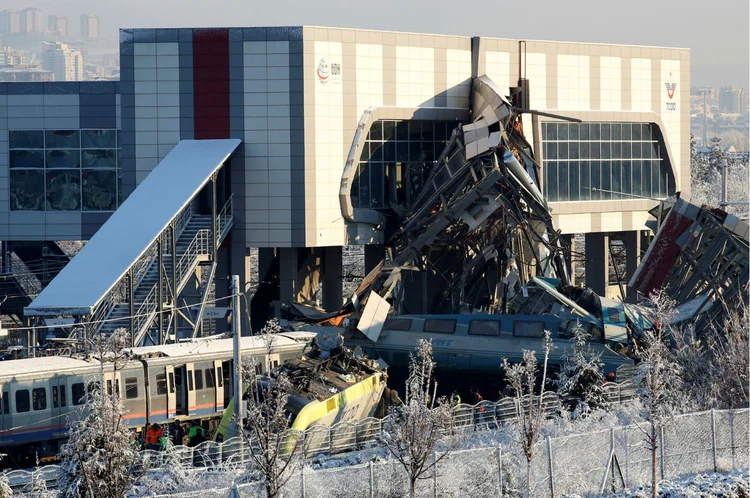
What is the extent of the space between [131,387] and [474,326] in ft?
54.1

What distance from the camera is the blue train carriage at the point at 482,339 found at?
4862cm

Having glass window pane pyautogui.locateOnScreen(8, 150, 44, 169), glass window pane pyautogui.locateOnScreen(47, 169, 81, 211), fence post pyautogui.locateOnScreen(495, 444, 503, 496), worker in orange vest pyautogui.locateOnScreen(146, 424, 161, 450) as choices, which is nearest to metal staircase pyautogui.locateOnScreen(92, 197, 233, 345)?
worker in orange vest pyautogui.locateOnScreen(146, 424, 161, 450)

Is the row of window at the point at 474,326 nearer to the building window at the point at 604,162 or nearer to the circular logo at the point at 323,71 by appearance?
the circular logo at the point at 323,71

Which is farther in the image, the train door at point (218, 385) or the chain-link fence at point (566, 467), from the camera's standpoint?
the train door at point (218, 385)

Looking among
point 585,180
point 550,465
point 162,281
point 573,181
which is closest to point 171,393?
point 162,281

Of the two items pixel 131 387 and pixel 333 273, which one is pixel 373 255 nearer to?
pixel 333 273

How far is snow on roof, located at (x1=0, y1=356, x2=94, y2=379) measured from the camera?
39219mm

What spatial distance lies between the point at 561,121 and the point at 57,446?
3745 cm

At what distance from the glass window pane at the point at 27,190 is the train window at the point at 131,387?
2919cm

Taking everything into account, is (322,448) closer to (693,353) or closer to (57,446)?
(57,446)

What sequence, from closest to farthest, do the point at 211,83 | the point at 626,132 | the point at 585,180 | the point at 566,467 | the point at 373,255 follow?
the point at 566,467
the point at 211,83
the point at 373,255
the point at 585,180
the point at 626,132

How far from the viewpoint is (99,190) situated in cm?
6838

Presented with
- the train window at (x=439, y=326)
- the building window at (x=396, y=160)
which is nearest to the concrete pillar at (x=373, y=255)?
the building window at (x=396, y=160)

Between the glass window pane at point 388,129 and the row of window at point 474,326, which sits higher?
the glass window pane at point 388,129
